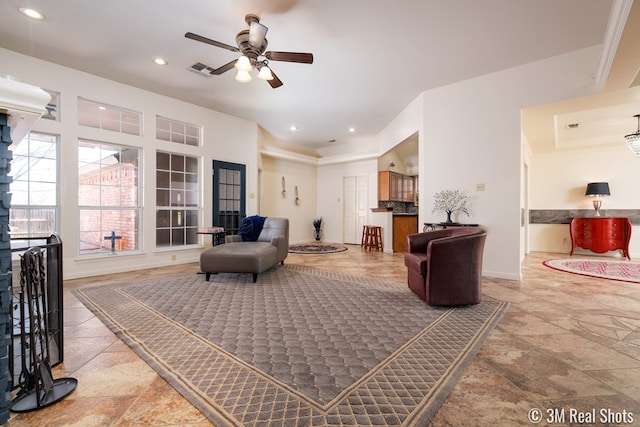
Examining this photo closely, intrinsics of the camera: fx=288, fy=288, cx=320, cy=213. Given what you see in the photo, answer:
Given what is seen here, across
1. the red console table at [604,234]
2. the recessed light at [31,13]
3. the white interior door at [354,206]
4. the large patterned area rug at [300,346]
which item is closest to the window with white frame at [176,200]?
the large patterned area rug at [300,346]

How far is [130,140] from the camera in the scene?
479cm

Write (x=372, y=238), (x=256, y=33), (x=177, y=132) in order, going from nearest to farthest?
(x=256, y=33) < (x=177, y=132) < (x=372, y=238)

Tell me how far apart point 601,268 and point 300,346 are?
18.8ft

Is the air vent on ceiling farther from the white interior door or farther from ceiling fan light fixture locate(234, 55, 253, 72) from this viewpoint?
the white interior door

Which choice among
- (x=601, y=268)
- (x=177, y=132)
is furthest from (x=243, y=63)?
(x=601, y=268)

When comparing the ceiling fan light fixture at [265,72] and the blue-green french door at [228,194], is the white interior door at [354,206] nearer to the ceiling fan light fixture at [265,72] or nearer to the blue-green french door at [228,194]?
the blue-green french door at [228,194]

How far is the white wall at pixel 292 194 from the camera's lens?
8.15m

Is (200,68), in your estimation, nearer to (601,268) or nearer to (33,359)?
(33,359)

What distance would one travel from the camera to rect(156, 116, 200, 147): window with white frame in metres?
5.20

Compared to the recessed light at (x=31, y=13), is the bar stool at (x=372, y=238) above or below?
below

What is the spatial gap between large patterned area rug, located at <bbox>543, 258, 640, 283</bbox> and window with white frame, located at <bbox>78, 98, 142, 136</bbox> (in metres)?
7.59

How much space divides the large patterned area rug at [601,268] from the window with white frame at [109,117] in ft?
24.9

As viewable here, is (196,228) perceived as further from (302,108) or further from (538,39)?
(538,39)

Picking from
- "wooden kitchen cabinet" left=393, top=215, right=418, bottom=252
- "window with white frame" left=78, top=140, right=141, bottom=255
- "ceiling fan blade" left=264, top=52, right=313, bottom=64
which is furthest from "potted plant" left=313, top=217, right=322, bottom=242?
"ceiling fan blade" left=264, top=52, right=313, bottom=64
